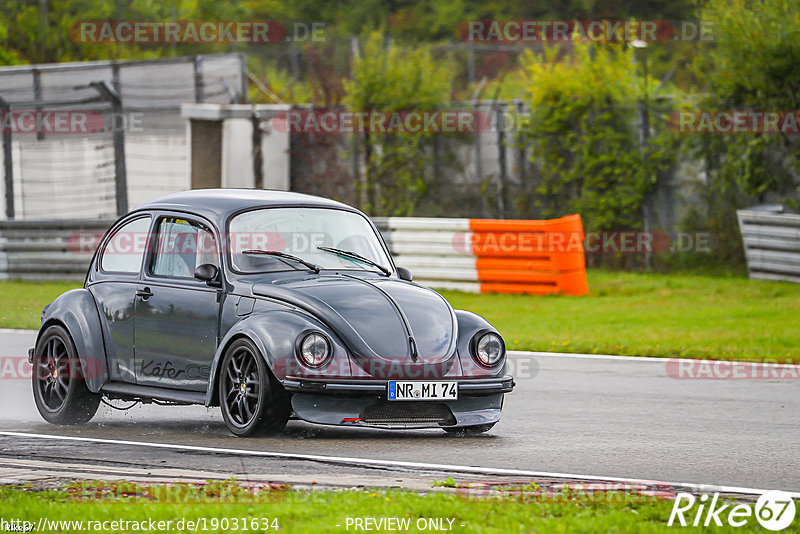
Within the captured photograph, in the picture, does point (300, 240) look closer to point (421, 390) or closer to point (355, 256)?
point (355, 256)

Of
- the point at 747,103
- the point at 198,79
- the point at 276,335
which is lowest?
the point at 276,335

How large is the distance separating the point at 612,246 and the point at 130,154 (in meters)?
11.5

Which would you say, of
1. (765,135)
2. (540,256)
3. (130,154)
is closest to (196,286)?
(540,256)

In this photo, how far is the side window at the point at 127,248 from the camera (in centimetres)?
998

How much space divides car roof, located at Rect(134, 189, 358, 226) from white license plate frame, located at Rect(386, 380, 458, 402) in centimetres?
189

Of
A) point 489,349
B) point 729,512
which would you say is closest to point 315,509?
point 729,512

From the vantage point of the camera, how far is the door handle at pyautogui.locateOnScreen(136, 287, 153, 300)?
31.7 ft

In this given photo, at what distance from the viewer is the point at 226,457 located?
25.7 ft

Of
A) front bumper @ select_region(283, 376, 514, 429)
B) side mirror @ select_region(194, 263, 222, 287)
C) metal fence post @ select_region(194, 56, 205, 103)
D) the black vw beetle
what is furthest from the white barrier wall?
front bumper @ select_region(283, 376, 514, 429)

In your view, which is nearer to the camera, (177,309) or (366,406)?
(366,406)

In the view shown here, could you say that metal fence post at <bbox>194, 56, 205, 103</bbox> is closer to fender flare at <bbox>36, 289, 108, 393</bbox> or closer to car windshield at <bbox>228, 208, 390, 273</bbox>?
fender flare at <bbox>36, 289, 108, 393</bbox>

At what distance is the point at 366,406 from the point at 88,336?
8.13ft

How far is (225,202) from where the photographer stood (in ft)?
31.9

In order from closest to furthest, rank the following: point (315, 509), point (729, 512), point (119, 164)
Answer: point (315, 509) < point (729, 512) < point (119, 164)
